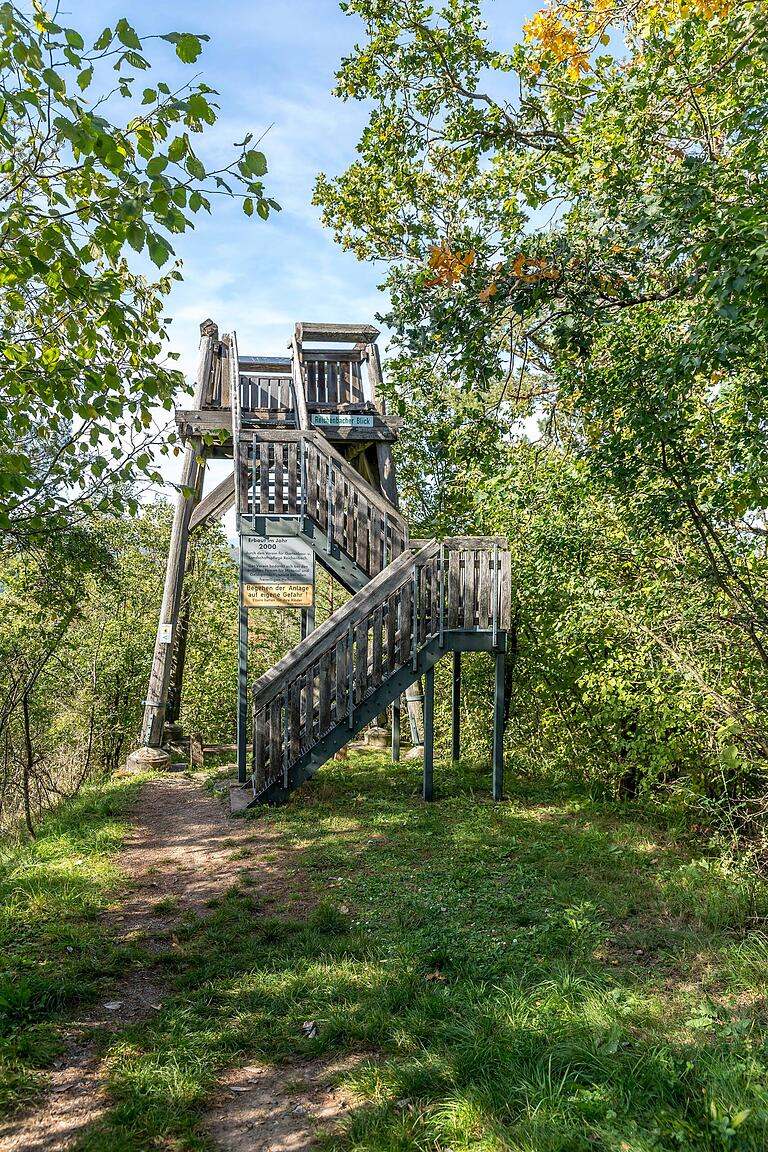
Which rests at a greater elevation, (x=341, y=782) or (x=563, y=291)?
(x=563, y=291)

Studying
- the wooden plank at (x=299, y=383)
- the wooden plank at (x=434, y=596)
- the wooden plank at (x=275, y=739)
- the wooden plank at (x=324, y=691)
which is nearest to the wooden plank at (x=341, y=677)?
the wooden plank at (x=324, y=691)

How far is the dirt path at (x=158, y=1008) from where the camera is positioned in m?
3.17

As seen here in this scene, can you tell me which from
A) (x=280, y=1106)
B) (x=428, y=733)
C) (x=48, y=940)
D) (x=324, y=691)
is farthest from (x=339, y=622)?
(x=280, y=1106)

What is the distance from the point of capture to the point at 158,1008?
422 cm

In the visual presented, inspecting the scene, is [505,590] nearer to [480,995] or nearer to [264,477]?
[264,477]

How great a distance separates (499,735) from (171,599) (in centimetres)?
588

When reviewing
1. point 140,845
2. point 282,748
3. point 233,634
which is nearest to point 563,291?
point 282,748

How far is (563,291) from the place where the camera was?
576 centimetres

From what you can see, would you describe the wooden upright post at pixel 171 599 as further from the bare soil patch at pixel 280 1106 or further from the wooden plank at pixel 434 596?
the bare soil patch at pixel 280 1106

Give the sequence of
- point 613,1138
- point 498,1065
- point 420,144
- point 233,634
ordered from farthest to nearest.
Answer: point 233,634
point 420,144
point 498,1065
point 613,1138

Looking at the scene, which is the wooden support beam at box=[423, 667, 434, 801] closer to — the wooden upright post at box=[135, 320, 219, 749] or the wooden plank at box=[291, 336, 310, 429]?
the wooden plank at box=[291, 336, 310, 429]

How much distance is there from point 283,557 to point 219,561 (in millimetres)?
8246

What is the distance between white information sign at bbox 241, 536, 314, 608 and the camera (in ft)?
31.8

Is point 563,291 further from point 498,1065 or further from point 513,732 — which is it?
point 513,732
